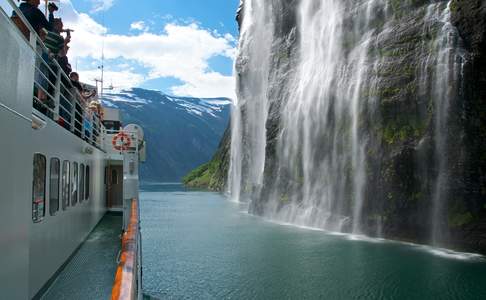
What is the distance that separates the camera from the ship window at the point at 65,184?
35.0 ft

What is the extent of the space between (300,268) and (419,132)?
11.0 m

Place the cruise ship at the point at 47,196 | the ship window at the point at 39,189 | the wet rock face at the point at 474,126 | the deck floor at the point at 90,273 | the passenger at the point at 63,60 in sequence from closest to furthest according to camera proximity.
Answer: the cruise ship at the point at 47,196 < the ship window at the point at 39,189 < the deck floor at the point at 90,273 < the passenger at the point at 63,60 < the wet rock face at the point at 474,126

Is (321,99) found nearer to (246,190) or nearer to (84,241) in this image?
(84,241)

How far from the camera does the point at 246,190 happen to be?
197 ft

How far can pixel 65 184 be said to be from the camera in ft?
36.0

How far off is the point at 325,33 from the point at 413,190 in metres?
16.8

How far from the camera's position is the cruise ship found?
5328mm

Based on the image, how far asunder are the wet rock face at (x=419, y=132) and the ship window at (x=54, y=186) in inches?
724

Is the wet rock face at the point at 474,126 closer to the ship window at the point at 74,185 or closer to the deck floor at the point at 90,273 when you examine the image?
the deck floor at the point at 90,273

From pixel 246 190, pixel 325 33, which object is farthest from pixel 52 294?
pixel 246 190

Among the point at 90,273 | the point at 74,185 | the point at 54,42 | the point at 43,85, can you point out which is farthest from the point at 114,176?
the point at 43,85

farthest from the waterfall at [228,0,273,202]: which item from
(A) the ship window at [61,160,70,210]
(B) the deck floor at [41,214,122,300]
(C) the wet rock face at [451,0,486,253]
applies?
(A) the ship window at [61,160,70,210]

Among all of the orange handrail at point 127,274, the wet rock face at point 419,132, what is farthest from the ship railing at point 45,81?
the wet rock face at point 419,132

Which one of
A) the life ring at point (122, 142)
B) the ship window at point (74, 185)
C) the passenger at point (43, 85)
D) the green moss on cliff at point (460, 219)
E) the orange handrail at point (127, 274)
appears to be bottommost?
the green moss on cliff at point (460, 219)
